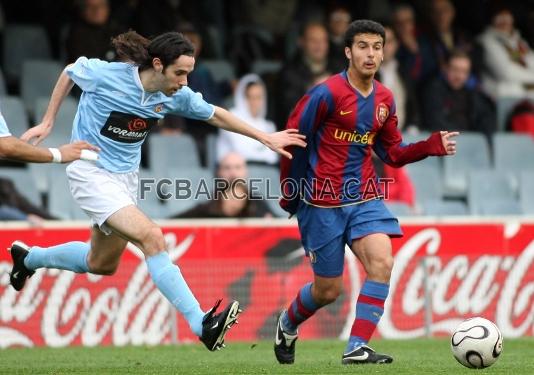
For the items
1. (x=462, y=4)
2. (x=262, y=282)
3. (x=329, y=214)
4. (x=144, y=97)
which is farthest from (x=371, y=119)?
(x=462, y=4)

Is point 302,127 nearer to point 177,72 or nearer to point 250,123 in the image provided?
point 177,72

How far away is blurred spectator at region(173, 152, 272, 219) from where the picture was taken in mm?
13812

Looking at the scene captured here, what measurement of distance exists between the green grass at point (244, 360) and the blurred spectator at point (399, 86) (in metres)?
4.19

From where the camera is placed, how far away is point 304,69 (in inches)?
620

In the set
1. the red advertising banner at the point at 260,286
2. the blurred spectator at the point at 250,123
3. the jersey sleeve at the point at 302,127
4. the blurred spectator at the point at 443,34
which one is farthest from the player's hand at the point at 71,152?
the blurred spectator at the point at 443,34

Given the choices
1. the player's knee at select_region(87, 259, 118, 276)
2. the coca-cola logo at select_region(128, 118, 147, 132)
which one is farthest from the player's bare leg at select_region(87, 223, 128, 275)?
the coca-cola logo at select_region(128, 118, 147, 132)

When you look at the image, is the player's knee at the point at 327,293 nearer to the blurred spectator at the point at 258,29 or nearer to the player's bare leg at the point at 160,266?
the player's bare leg at the point at 160,266

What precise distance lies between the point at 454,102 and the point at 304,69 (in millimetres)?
2153

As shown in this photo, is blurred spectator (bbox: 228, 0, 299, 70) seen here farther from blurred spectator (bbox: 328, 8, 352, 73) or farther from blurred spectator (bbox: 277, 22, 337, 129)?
blurred spectator (bbox: 277, 22, 337, 129)

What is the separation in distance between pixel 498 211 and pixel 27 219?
5.62 m

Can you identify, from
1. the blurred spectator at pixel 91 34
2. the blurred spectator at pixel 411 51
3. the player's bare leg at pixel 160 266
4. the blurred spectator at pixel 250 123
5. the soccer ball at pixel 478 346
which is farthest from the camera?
the blurred spectator at pixel 411 51

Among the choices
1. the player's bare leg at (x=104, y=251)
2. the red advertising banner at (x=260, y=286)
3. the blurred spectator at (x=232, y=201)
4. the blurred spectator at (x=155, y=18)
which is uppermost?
the blurred spectator at (x=155, y=18)

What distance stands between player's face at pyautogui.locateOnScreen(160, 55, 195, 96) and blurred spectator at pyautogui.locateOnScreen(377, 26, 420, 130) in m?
7.31

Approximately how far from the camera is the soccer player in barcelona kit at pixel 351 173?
945 centimetres
